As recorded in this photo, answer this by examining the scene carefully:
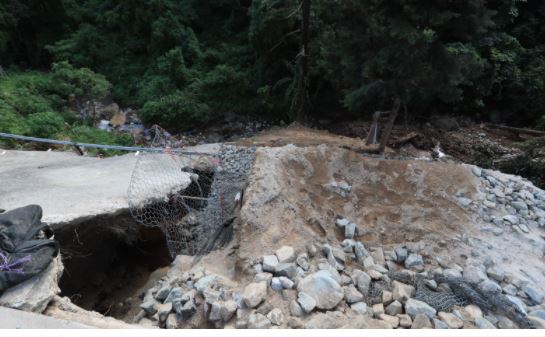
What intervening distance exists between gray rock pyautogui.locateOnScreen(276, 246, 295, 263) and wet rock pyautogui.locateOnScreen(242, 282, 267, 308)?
1.27 feet

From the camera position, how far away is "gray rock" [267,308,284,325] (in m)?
3.07

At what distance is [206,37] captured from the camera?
13.4m

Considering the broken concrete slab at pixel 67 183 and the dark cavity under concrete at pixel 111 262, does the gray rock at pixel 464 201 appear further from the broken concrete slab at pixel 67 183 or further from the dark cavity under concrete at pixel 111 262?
the dark cavity under concrete at pixel 111 262

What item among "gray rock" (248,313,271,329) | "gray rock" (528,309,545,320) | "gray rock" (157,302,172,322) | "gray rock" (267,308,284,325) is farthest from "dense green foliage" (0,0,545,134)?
"gray rock" (157,302,172,322)

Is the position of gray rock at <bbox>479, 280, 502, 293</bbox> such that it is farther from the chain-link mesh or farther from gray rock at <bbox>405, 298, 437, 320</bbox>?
the chain-link mesh

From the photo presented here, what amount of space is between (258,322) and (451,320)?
1.77 meters

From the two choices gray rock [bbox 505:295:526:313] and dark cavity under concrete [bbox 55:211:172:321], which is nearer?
gray rock [bbox 505:295:526:313]

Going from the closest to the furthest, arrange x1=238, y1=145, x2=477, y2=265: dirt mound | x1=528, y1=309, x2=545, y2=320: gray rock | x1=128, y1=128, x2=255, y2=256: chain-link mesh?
x1=528, y1=309, x2=545, y2=320: gray rock < x1=238, y1=145, x2=477, y2=265: dirt mound < x1=128, y1=128, x2=255, y2=256: chain-link mesh

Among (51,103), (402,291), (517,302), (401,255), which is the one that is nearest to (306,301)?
(402,291)

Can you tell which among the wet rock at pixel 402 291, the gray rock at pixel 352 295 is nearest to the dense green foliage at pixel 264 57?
the wet rock at pixel 402 291

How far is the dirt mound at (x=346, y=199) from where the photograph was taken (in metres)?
4.23

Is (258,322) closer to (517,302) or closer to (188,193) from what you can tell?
(517,302)
